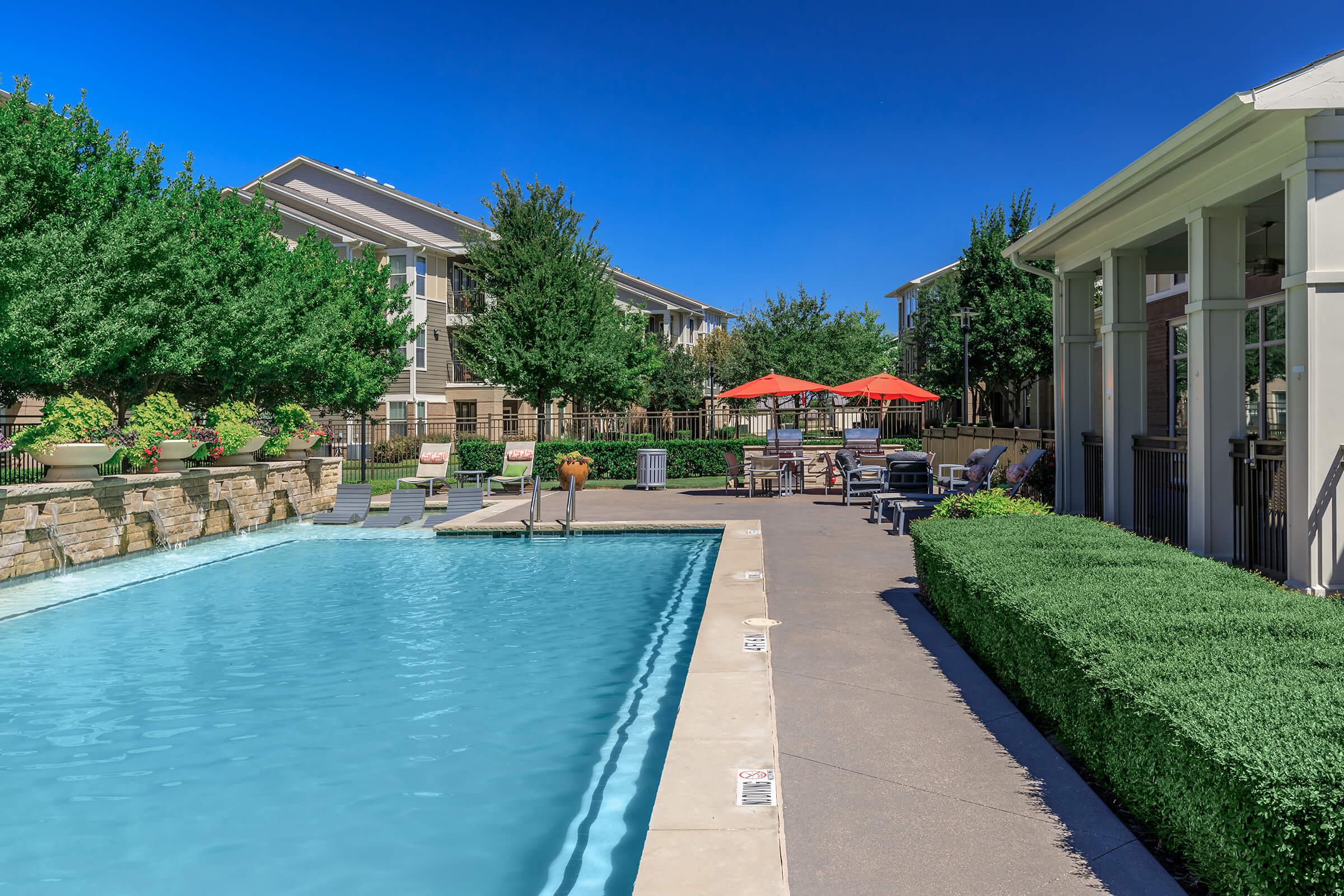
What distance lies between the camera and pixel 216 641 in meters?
7.83

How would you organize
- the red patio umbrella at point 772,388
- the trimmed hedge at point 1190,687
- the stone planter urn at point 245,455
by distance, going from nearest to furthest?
the trimmed hedge at point 1190,687
the stone planter urn at point 245,455
the red patio umbrella at point 772,388

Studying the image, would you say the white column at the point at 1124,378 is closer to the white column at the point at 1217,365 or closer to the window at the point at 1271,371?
the white column at the point at 1217,365

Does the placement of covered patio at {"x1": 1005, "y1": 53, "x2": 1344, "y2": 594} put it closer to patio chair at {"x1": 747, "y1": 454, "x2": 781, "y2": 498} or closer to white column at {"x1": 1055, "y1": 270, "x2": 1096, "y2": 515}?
white column at {"x1": 1055, "y1": 270, "x2": 1096, "y2": 515}

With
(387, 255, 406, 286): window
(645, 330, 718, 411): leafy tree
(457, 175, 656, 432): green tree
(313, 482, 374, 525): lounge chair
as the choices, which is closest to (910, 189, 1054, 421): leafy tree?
(457, 175, 656, 432): green tree

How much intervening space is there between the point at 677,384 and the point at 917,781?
3989 centimetres

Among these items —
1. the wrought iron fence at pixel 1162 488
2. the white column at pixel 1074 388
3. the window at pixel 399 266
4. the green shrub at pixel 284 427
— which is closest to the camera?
the wrought iron fence at pixel 1162 488

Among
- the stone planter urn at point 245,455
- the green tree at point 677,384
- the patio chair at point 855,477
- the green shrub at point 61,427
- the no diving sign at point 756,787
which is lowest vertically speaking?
the no diving sign at point 756,787

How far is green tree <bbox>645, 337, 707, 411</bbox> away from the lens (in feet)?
142

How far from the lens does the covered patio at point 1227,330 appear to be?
6180mm

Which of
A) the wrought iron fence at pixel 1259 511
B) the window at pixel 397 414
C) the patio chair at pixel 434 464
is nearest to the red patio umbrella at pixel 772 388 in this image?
the patio chair at pixel 434 464

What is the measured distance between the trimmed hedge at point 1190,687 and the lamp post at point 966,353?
74.4ft

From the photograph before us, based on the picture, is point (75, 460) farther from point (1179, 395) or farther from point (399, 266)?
point (399, 266)

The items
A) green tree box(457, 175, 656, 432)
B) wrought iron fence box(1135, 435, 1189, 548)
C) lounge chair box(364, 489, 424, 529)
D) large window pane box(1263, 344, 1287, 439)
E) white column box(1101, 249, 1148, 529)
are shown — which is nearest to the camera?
wrought iron fence box(1135, 435, 1189, 548)

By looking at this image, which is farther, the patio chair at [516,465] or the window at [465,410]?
the window at [465,410]
